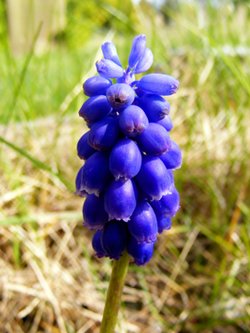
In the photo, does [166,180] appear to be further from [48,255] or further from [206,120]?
[206,120]

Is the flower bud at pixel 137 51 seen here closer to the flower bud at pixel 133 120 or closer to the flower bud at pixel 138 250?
the flower bud at pixel 133 120

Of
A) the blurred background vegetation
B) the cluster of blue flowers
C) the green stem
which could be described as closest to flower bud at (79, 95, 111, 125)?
the cluster of blue flowers

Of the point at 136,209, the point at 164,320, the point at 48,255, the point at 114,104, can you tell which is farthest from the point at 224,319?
the point at 114,104

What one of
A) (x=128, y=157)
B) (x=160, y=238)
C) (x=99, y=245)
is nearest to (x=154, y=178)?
(x=128, y=157)

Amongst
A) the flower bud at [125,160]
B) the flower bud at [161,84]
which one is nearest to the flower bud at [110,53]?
the flower bud at [161,84]

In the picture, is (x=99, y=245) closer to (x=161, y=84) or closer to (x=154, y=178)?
(x=154, y=178)

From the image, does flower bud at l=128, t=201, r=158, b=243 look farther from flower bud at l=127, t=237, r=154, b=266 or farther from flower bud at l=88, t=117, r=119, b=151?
flower bud at l=88, t=117, r=119, b=151
